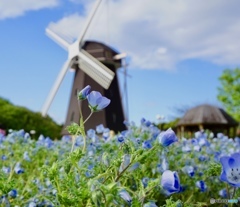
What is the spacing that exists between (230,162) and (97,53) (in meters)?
20.7

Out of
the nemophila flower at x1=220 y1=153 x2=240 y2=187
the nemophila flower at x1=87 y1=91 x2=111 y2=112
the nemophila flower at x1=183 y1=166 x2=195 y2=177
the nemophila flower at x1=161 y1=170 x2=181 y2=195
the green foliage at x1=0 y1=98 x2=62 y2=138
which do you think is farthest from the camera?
the green foliage at x1=0 y1=98 x2=62 y2=138

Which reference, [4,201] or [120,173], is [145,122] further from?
[120,173]

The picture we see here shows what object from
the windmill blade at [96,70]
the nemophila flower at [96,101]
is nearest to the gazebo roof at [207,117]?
the windmill blade at [96,70]

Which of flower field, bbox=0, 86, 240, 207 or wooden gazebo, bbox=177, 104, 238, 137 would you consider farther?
wooden gazebo, bbox=177, 104, 238, 137

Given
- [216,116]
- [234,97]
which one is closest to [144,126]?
[216,116]

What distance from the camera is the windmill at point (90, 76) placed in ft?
61.3

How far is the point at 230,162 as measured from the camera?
4.71ft

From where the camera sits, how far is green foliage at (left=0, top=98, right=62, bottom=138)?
72.8 ft

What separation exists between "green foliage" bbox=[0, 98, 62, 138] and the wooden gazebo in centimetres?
631

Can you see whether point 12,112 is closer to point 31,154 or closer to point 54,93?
point 54,93

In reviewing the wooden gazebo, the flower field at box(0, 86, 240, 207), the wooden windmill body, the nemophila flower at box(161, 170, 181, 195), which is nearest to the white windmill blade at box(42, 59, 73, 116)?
the wooden windmill body

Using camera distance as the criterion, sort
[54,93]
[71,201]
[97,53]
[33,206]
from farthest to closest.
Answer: [97,53] → [54,93] → [33,206] → [71,201]

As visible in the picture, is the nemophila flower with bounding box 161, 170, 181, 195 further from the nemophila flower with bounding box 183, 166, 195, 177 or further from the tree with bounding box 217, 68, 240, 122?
the tree with bounding box 217, 68, 240, 122

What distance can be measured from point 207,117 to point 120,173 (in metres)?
22.3
